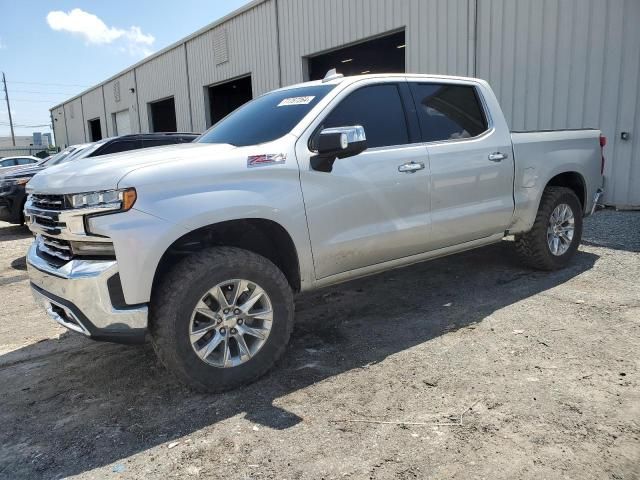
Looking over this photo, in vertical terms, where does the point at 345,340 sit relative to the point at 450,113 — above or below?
below

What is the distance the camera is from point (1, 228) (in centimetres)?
1139

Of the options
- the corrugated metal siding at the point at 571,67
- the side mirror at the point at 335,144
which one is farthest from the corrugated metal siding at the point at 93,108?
the side mirror at the point at 335,144

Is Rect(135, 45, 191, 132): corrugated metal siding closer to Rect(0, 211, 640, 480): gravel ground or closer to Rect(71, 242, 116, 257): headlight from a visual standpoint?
Rect(0, 211, 640, 480): gravel ground

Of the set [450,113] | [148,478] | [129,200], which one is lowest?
[148,478]

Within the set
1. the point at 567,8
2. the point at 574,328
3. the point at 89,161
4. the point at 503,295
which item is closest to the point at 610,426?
the point at 574,328

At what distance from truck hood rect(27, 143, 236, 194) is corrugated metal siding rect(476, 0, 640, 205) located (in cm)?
750

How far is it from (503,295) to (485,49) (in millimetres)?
6683

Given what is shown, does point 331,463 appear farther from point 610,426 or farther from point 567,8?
point 567,8

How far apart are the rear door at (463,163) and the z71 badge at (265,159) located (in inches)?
55.5

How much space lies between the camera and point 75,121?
39.2m

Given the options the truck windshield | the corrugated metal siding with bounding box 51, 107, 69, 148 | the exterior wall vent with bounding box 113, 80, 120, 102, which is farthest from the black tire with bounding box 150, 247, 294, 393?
the corrugated metal siding with bounding box 51, 107, 69, 148

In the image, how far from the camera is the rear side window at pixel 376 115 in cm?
389

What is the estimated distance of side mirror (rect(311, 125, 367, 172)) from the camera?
3369 mm

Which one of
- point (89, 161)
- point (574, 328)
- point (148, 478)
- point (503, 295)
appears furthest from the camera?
point (503, 295)
